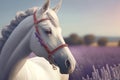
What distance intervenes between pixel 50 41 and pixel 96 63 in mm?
1139

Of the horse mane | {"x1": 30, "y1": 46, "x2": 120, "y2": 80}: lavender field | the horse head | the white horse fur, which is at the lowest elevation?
{"x1": 30, "y1": 46, "x2": 120, "y2": 80}: lavender field

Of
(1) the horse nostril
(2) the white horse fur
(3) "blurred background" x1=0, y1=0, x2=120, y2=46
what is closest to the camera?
(1) the horse nostril

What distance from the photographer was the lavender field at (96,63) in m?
2.64

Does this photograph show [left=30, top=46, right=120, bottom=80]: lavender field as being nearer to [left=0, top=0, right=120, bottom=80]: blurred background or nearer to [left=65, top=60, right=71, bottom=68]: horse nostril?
[left=0, top=0, right=120, bottom=80]: blurred background

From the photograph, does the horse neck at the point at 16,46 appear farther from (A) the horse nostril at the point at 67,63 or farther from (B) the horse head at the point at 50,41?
(A) the horse nostril at the point at 67,63

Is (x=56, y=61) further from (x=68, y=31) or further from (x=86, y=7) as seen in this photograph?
(x=86, y=7)

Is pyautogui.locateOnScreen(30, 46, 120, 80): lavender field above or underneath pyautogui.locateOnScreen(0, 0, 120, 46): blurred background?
underneath

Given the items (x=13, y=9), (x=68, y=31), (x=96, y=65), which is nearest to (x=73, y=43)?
(x=68, y=31)

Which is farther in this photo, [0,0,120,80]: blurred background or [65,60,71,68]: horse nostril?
[0,0,120,80]: blurred background

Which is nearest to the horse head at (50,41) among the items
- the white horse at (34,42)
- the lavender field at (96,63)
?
the white horse at (34,42)

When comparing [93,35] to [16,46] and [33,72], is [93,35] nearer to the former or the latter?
[33,72]

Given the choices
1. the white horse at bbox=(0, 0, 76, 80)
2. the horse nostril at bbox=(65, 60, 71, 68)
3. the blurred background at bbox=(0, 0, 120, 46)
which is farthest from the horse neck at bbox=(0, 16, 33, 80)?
the blurred background at bbox=(0, 0, 120, 46)

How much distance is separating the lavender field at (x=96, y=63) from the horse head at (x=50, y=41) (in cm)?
94

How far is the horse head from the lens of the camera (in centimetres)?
161
